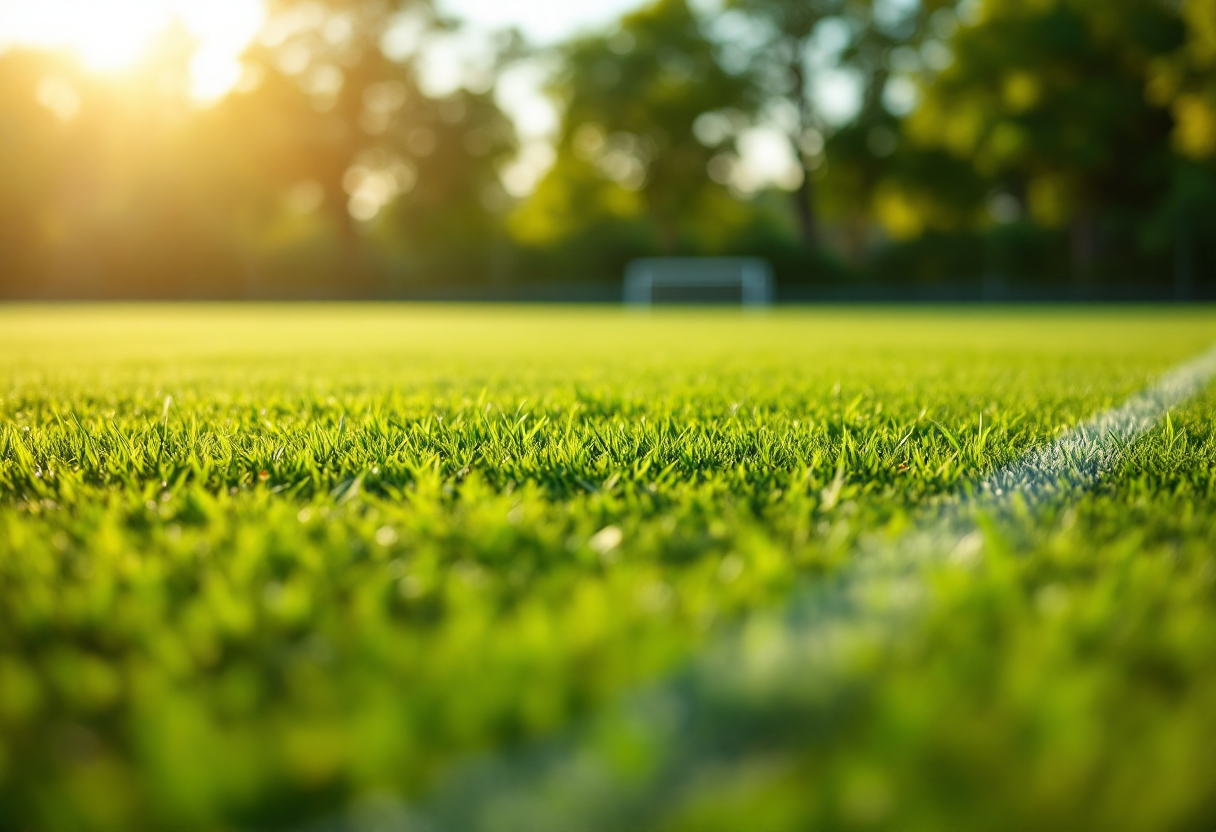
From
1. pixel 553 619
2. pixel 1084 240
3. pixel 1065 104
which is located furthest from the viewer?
pixel 1084 240

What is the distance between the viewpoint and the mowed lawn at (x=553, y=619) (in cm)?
77

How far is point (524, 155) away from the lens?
1567 inches

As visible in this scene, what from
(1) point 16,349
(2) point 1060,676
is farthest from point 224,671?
(1) point 16,349

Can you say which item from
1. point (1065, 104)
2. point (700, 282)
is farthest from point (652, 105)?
point (1065, 104)

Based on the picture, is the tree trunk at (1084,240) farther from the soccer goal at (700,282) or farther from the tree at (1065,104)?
the soccer goal at (700,282)

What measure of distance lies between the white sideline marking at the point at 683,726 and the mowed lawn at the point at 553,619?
0.05 feet

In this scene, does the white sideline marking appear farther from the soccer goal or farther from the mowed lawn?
the soccer goal

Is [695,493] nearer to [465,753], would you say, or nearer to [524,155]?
[465,753]

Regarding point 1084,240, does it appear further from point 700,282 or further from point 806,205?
point 700,282

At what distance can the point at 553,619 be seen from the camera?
1.11 meters

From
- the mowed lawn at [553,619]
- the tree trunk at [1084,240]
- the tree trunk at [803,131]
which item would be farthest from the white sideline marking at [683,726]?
the tree trunk at [803,131]

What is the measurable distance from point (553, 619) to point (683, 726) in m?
0.30

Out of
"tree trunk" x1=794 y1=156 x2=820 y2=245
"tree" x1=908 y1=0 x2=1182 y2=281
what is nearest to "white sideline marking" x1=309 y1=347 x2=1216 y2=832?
"tree" x1=908 y1=0 x2=1182 y2=281

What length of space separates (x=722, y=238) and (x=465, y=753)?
1529 inches
